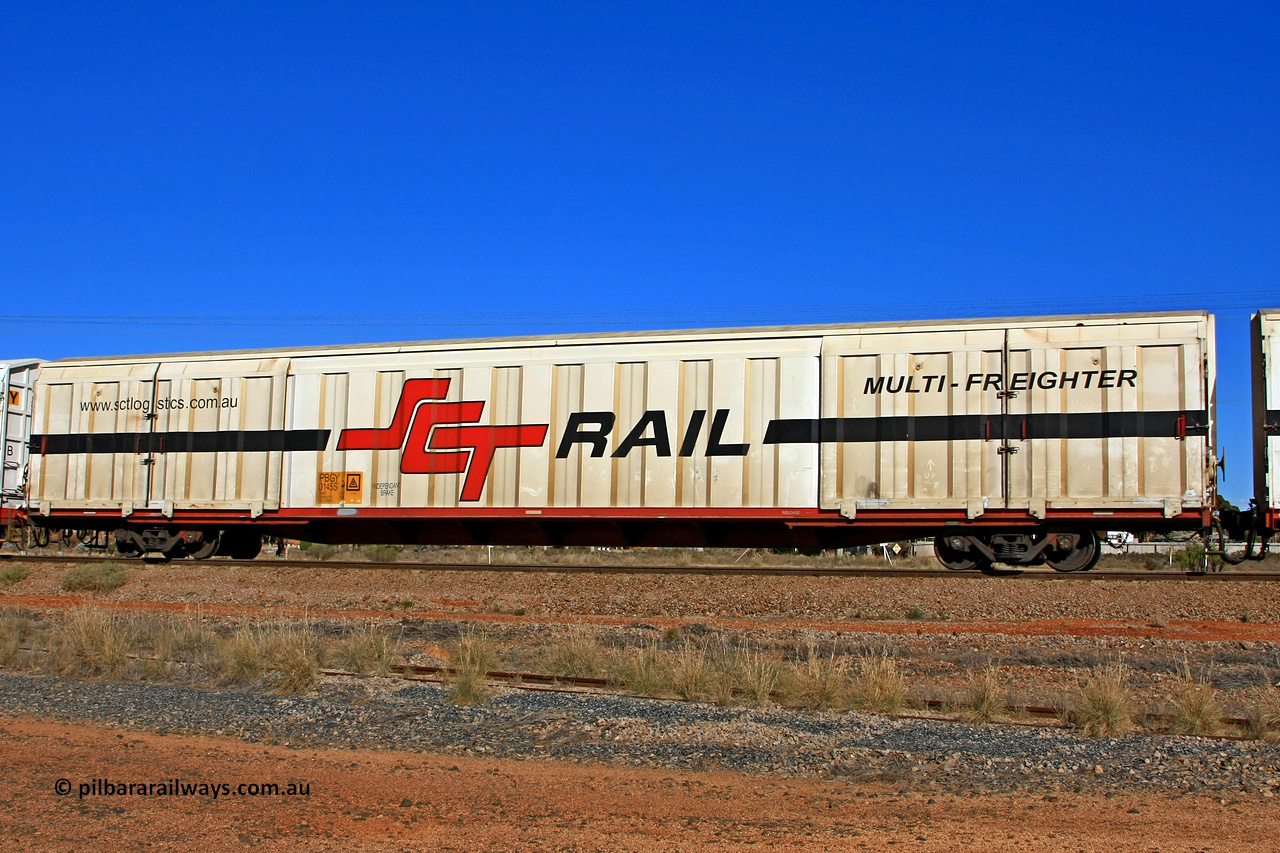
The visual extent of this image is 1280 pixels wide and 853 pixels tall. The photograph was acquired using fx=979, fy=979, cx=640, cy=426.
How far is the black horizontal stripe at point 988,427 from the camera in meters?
13.3

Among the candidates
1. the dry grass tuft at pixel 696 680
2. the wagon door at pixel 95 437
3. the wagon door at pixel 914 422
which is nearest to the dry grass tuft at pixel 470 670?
the dry grass tuft at pixel 696 680

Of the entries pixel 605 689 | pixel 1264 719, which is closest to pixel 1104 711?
pixel 1264 719

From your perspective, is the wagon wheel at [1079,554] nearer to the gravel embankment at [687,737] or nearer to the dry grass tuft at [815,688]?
the dry grass tuft at [815,688]

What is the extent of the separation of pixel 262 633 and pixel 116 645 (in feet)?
4.67

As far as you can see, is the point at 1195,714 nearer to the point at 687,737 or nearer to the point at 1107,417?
the point at 687,737

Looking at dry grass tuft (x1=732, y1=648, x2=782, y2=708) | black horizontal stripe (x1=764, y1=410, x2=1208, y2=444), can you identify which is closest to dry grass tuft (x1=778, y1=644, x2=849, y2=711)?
dry grass tuft (x1=732, y1=648, x2=782, y2=708)

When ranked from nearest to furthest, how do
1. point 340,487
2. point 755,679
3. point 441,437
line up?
1. point 755,679
2. point 441,437
3. point 340,487

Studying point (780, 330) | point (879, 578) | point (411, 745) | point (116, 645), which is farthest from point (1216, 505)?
point (116, 645)

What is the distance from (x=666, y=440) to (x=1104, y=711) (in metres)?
8.21

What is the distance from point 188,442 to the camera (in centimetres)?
1691

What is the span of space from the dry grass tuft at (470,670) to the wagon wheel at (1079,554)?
8.39m

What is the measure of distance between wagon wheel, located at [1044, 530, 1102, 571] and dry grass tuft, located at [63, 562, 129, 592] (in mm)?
15442

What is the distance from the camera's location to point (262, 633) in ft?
35.5

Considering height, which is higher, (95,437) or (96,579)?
(95,437)
